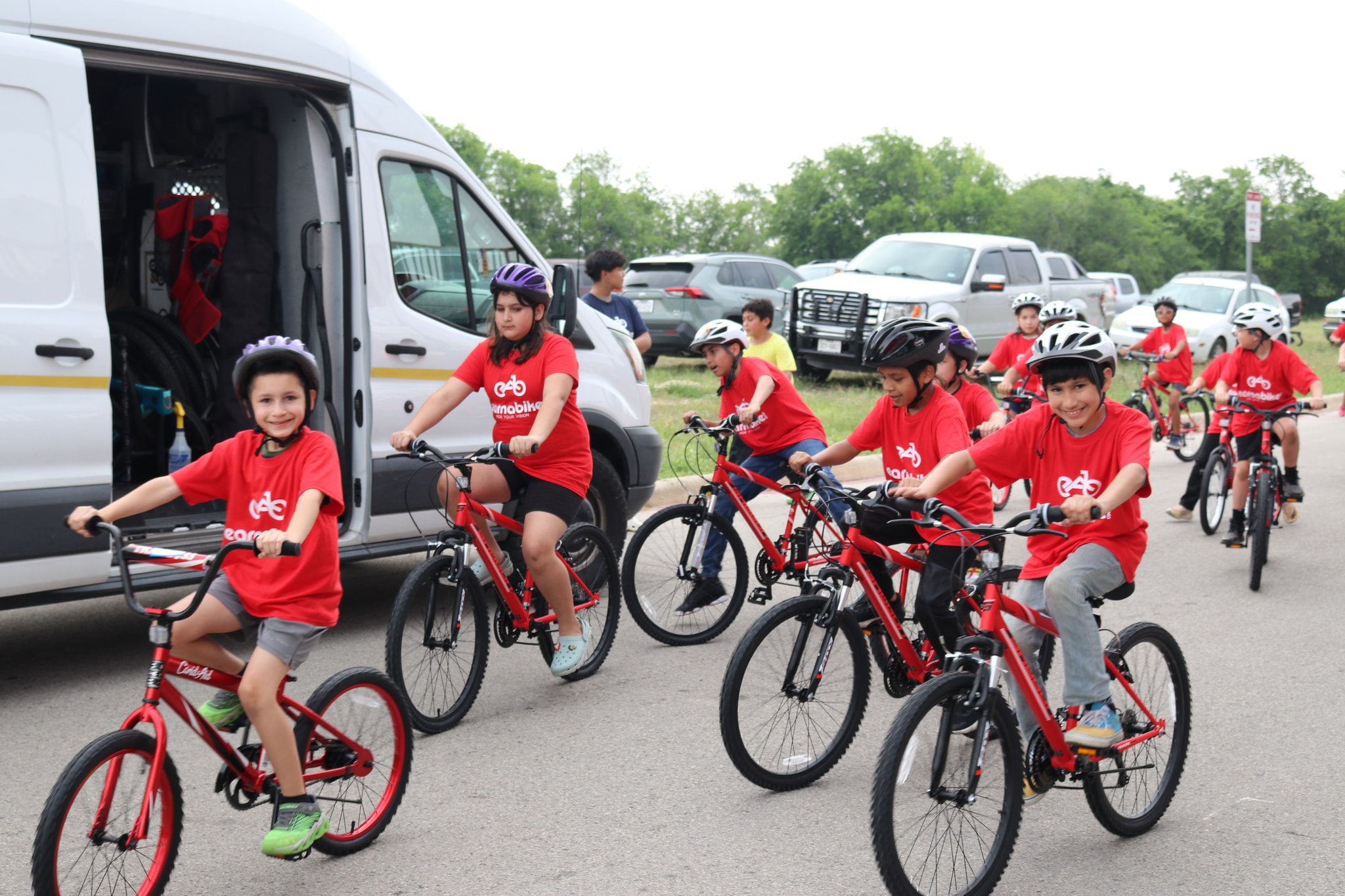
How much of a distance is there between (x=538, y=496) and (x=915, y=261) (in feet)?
46.6

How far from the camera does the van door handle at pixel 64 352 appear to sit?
5.51 m

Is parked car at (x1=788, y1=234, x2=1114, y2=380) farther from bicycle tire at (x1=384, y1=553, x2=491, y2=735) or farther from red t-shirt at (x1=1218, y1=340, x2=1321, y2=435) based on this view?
bicycle tire at (x1=384, y1=553, x2=491, y2=735)

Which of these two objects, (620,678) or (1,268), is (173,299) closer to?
(1,268)

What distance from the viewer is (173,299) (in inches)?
303

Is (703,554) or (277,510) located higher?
(277,510)

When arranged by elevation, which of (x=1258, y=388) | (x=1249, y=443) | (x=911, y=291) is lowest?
(x=1249, y=443)

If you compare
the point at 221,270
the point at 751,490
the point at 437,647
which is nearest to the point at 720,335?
the point at 751,490

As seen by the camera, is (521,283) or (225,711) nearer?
(225,711)

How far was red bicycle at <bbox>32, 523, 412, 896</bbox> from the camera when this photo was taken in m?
3.45

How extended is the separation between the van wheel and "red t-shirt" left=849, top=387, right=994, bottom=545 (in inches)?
87.3

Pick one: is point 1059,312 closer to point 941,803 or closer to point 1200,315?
point 941,803

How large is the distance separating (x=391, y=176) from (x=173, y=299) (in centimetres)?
169

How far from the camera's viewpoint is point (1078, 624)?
14.1 ft

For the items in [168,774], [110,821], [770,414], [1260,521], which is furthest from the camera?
[1260,521]
